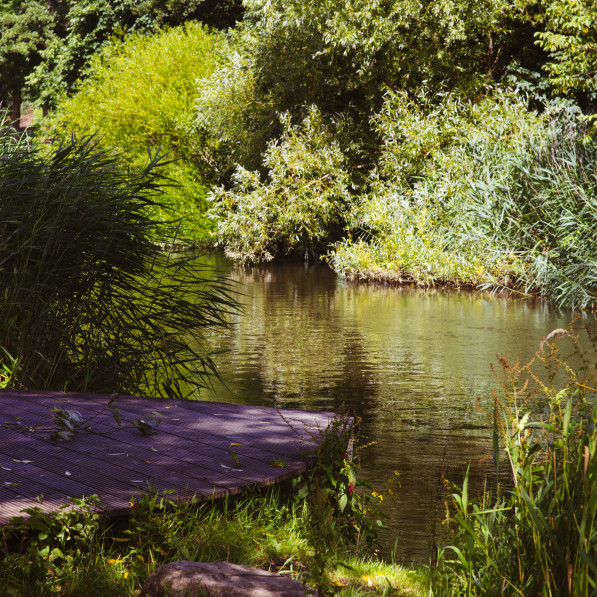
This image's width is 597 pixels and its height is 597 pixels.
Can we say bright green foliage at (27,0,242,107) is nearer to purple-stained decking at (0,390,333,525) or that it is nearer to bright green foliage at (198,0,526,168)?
bright green foliage at (198,0,526,168)

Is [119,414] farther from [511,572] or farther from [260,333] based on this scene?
[260,333]

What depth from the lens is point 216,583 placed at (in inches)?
99.3

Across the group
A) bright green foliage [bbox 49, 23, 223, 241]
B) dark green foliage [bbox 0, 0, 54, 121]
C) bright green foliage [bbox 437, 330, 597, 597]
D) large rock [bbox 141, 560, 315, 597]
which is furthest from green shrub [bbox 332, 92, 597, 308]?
dark green foliage [bbox 0, 0, 54, 121]

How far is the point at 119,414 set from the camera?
165 inches

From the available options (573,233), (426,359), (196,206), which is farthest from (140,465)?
(196,206)

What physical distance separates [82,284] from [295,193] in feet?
48.4

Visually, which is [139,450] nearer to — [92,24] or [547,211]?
[547,211]

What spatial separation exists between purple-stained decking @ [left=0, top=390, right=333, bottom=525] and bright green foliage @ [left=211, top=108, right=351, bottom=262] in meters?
15.5

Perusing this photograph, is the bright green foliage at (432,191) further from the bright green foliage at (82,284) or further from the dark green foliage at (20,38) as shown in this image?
the dark green foliage at (20,38)

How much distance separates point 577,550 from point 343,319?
10.8 m

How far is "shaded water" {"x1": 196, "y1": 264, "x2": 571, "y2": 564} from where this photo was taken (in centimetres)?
560

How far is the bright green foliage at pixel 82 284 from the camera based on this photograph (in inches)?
218

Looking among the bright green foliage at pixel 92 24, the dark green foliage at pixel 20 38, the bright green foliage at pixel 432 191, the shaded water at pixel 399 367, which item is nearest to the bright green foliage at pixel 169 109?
the bright green foliage at pixel 92 24

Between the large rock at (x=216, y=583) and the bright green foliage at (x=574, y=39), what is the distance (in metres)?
17.3
